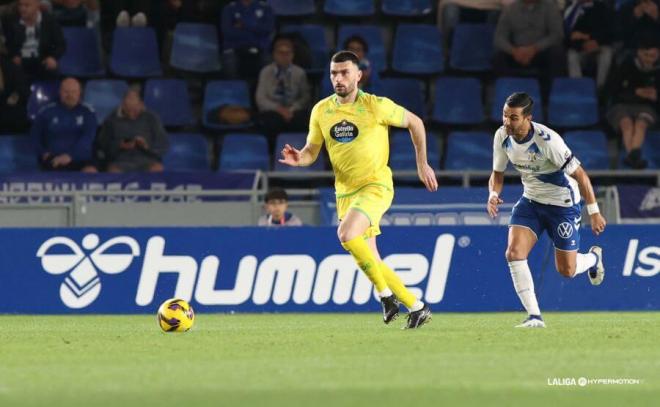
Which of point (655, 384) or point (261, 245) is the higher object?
point (655, 384)

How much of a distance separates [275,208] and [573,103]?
19.6 feet

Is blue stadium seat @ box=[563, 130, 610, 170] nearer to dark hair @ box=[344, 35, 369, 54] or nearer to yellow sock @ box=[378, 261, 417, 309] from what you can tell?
dark hair @ box=[344, 35, 369, 54]

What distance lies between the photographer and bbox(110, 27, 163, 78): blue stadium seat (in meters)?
20.5

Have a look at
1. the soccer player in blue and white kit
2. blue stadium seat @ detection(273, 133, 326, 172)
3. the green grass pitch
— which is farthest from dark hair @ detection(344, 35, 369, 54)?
the soccer player in blue and white kit

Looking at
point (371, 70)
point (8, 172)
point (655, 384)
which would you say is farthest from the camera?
point (371, 70)

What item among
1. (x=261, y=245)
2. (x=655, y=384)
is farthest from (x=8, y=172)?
(x=655, y=384)

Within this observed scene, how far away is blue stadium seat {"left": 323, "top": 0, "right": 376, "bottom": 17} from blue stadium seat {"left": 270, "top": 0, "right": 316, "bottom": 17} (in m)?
0.21

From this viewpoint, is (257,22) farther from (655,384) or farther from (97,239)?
(655,384)

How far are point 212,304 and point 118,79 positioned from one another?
225 inches

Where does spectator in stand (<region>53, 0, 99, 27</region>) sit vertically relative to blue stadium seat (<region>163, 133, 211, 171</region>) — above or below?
above

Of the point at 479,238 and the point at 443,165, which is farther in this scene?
the point at 443,165

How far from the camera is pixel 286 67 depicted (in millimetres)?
19469

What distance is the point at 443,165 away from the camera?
19734mm

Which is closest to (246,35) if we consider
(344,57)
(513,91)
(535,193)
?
(513,91)
